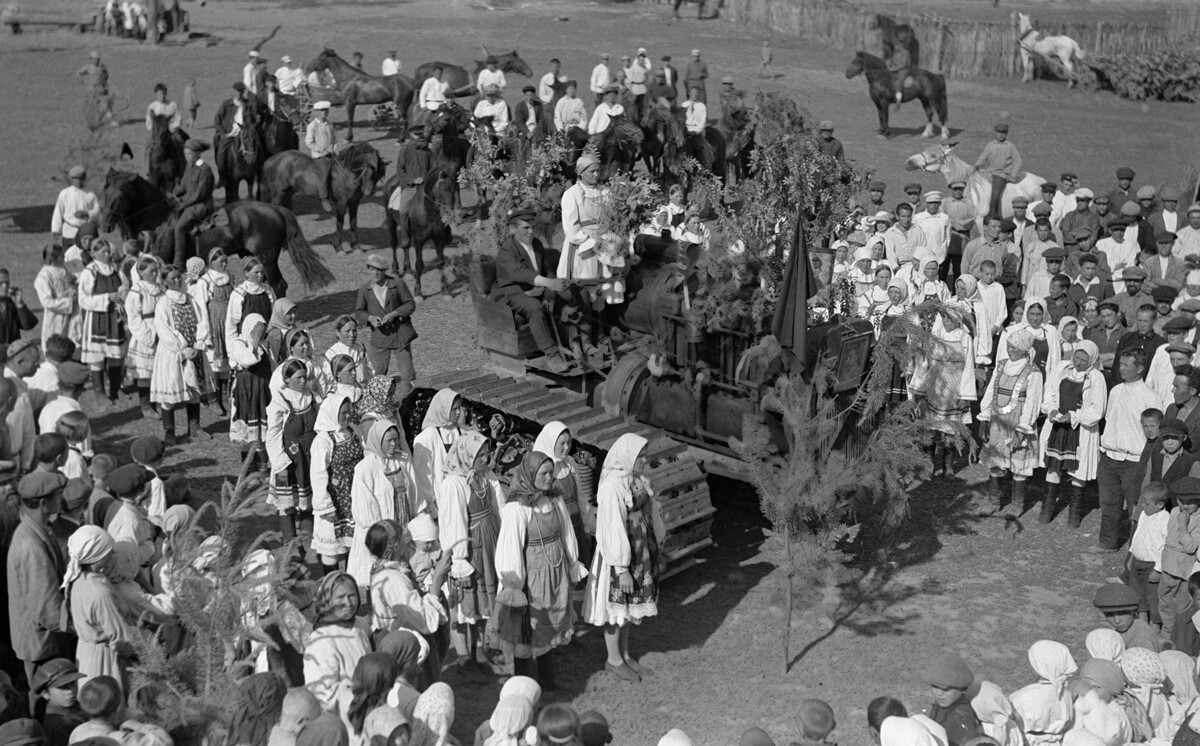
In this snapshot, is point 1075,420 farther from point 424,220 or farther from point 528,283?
point 424,220

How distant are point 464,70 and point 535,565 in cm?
2042

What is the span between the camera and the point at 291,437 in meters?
11.6

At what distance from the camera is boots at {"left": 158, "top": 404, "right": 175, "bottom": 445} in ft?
45.6

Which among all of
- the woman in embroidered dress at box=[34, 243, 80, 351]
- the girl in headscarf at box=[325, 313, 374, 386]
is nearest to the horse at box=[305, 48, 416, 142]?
the woman in embroidered dress at box=[34, 243, 80, 351]

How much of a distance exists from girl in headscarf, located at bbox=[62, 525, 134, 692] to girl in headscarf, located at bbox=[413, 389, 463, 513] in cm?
265

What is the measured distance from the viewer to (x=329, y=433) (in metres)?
10.8

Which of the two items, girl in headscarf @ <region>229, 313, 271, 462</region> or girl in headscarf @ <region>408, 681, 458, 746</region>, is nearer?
girl in headscarf @ <region>408, 681, 458, 746</region>

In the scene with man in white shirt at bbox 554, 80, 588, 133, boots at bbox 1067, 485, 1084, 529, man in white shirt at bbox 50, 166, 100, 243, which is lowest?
boots at bbox 1067, 485, 1084, 529

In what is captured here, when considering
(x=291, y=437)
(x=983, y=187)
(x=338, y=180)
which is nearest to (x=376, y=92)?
(x=338, y=180)

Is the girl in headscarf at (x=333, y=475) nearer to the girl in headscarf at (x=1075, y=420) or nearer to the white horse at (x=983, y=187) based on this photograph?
the girl in headscarf at (x=1075, y=420)

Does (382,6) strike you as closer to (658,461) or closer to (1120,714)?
(658,461)

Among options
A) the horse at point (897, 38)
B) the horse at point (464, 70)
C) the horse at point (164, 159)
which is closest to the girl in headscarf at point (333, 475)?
the horse at point (164, 159)

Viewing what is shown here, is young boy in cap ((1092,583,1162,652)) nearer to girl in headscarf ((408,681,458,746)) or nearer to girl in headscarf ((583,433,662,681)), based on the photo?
girl in headscarf ((583,433,662,681))

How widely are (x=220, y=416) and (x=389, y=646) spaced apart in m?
7.38
